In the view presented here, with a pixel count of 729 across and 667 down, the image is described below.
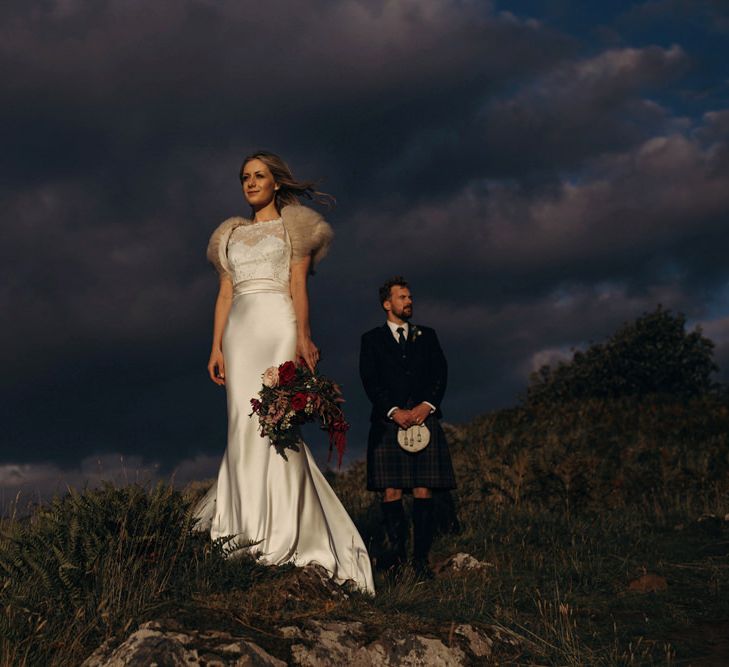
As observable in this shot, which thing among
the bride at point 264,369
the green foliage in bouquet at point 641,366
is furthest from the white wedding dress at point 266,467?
the green foliage in bouquet at point 641,366

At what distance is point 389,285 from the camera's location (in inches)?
364

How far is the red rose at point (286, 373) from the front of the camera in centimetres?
716

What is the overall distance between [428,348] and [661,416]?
541 inches

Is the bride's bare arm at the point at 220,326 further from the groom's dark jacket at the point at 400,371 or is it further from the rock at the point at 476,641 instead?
the rock at the point at 476,641

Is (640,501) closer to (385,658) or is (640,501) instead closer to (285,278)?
(285,278)

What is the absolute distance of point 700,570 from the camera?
377 inches

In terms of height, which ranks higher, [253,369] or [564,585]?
[253,369]

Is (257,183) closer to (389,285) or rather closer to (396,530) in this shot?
(389,285)

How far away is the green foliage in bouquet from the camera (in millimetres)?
29719

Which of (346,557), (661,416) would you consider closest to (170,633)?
(346,557)

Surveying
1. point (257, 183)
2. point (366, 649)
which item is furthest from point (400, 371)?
point (366, 649)

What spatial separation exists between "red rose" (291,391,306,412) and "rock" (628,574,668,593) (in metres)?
4.06

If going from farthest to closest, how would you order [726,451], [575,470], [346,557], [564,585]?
[726,451] < [575,470] < [564,585] < [346,557]

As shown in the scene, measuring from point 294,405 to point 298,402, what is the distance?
41mm
